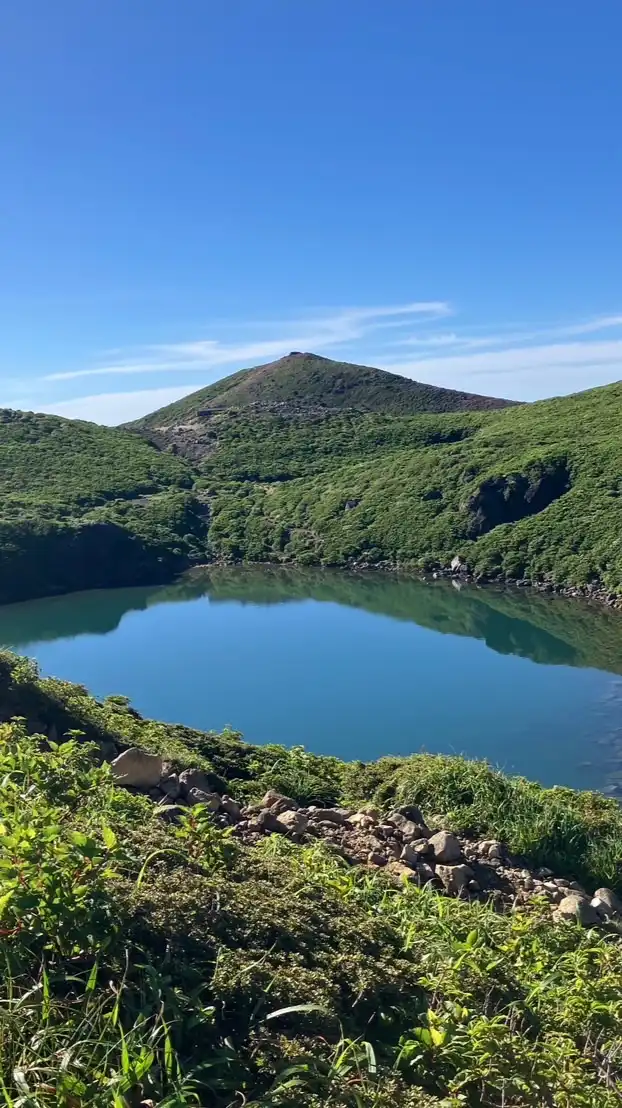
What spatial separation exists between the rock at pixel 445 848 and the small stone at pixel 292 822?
1121 millimetres

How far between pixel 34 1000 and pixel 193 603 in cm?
4107

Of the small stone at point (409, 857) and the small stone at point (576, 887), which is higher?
the small stone at point (409, 857)

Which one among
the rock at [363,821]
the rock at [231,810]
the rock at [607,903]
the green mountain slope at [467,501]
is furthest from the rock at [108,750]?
the green mountain slope at [467,501]

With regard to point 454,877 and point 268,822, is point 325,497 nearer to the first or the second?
point 268,822

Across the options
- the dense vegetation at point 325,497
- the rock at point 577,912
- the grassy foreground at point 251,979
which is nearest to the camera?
the grassy foreground at point 251,979

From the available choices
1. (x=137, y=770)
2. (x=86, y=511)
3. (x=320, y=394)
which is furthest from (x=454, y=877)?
(x=320, y=394)

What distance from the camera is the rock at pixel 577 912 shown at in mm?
6602

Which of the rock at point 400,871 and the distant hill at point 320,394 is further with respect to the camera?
the distant hill at point 320,394

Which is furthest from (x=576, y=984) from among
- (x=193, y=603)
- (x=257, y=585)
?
(x=257, y=585)

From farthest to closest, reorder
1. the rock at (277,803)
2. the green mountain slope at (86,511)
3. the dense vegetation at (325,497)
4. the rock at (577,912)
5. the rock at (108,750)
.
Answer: the green mountain slope at (86,511), the dense vegetation at (325,497), the rock at (108,750), the rock at (277,803), the rock at (577,912)

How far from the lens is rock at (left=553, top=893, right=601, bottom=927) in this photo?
6602 mm

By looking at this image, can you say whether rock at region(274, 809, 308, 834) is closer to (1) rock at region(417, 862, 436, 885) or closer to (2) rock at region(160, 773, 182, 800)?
(2) rock at region(160, 773, 182, 800)

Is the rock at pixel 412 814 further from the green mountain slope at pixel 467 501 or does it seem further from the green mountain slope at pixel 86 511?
the green mountain slope at pixel 86 511

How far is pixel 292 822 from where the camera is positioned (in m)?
7.16
